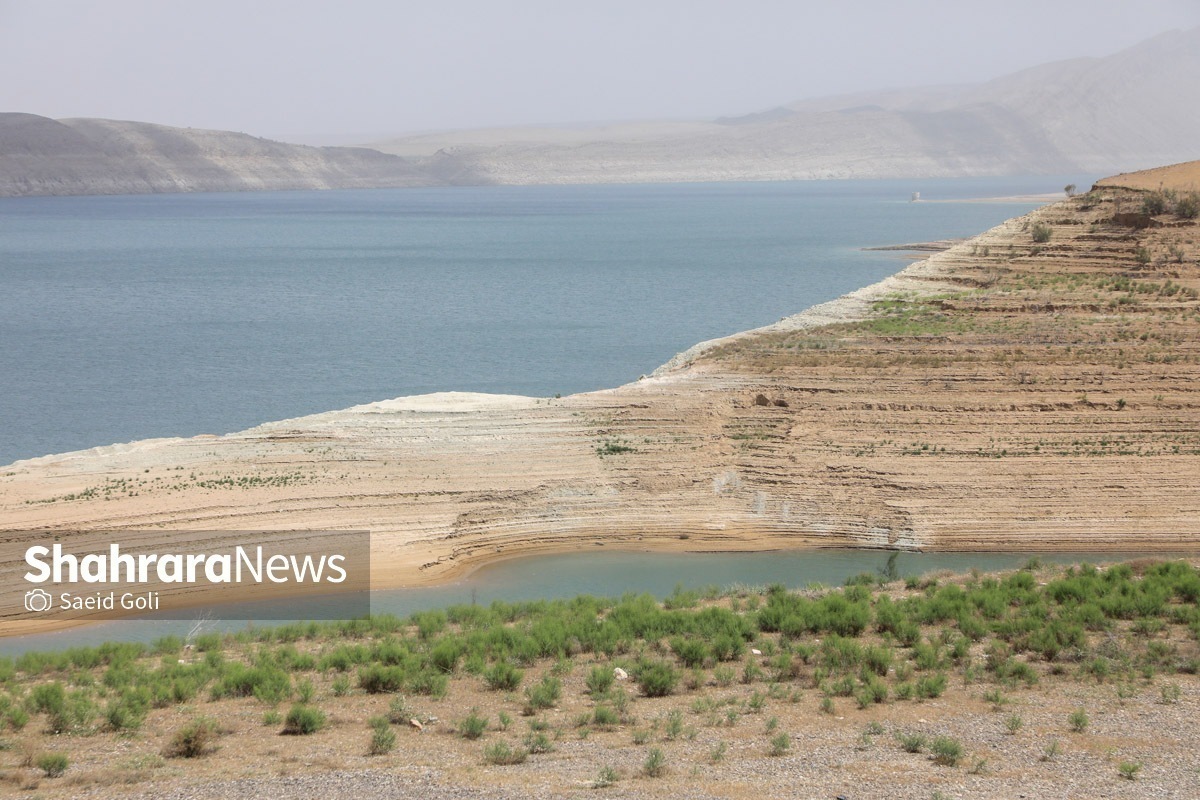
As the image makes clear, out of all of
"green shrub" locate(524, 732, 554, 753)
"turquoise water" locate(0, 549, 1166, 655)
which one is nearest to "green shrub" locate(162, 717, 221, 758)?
"green shrub" locate(524, 732, 554, 753)

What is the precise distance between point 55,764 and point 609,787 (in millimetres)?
4144

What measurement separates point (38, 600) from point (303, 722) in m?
7.79

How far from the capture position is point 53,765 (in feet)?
31.1

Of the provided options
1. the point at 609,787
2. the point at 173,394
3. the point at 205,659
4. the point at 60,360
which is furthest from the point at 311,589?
the point at 60,360

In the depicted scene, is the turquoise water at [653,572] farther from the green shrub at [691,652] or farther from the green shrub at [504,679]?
the green shrub at [504,679]

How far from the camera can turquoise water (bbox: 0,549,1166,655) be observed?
17781mm

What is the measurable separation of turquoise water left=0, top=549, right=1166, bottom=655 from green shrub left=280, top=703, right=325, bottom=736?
6158mm

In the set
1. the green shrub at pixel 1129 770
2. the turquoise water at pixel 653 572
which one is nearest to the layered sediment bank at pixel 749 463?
the turquoise water at pixel 653 572

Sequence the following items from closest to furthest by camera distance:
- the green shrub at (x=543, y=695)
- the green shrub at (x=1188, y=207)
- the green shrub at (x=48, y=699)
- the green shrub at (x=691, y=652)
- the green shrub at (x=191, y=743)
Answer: the green shrub at (x=191, y=743), the green shrub at (x=48, y=699), the green shrub at (x=543, y=695), the green shrub at (x=691, y=652), the green shrub at (x=1188, y=207)

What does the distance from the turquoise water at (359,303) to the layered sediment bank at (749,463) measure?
830cm

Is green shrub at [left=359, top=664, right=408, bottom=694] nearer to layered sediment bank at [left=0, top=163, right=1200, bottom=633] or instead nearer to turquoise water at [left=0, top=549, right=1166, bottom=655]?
turquoise water at [left=0, top=549, right=1166, bottom=655]

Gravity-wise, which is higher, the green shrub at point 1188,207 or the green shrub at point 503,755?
the green shrub at point 1188,207

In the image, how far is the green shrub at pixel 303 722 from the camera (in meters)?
10.6

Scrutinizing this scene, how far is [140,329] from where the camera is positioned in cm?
4662
